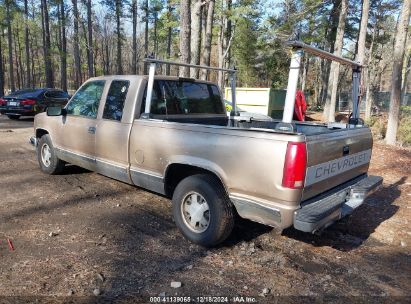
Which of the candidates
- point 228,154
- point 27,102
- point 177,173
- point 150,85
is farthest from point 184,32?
point 27,102

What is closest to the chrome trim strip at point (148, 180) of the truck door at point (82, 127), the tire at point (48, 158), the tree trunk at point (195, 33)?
the truck door at point (82, 127)

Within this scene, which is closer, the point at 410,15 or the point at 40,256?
the point at 40,256

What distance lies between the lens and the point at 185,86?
530cm

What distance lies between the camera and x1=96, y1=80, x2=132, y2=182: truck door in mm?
4823

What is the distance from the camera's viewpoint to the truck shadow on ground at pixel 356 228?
171 inches

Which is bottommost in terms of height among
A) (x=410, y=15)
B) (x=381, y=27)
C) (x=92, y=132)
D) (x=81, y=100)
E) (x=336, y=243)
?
(x=336, y=243)

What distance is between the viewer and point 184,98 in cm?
525

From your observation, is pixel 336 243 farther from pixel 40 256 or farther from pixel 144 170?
pixel 40 256

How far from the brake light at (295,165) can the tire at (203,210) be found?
820mm

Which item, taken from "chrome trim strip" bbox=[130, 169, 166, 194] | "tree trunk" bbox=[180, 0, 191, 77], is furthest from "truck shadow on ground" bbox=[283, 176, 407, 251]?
"tree trunk" bbox=[180, 0, 191, 77]

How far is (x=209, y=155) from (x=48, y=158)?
165 inches

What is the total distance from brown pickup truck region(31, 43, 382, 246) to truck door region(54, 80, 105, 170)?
0.02m

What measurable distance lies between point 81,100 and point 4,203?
191 centimetres

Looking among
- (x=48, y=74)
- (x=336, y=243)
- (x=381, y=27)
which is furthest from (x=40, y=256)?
(x=381, y=27)
